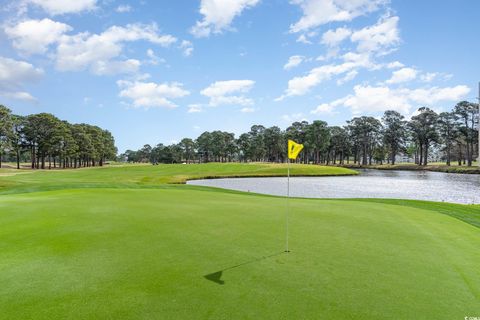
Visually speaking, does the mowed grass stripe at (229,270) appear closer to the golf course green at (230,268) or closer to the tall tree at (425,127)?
the golf course green at (230,268)

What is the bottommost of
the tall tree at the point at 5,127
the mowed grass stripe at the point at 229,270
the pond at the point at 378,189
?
the pond at the point at 378,189

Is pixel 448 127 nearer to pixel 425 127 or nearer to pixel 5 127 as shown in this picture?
pixel 425 127

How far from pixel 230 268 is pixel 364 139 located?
387 ft

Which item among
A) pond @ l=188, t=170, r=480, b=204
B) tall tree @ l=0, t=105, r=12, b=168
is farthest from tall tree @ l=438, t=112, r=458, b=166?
tall tree @ l=0, t=105, r=12, b=168

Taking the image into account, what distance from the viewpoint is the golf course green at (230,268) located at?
4059 mm

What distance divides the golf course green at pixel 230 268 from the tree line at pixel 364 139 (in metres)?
88.7

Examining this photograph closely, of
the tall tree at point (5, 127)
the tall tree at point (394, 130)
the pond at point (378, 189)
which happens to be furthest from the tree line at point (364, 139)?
the tall tree at point (5, 127)

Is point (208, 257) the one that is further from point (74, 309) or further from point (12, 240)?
point (12, 240)

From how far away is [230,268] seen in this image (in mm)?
5406

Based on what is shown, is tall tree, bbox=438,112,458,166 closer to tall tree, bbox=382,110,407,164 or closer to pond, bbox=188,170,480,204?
tall tree, bbox=382,110,407,164

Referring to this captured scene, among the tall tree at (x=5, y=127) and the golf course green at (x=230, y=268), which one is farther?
the tall tree at (x=5, y=127)

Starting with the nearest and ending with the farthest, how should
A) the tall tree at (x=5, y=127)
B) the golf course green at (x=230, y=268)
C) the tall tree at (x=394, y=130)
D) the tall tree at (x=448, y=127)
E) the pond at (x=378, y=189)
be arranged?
1. the golf course green at (x=230, y=268)
2. the pond at (x=378, y=189)
3. the tall tree at (x=5, y=127)
4. the tall tree at (x=448, y=127)
5. the tall tree at (x=394, y=130)

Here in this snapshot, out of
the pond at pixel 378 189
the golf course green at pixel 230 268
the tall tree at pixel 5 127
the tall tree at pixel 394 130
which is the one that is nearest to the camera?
the golf course green at pixel 230 268

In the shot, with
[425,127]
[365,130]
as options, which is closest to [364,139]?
[365,130]
